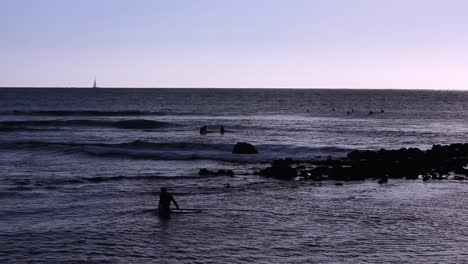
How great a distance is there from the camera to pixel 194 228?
63.1 feet

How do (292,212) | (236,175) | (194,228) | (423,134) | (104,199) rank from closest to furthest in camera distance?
1. (194,228)
2. (292,212)
3. (104,199)
4. (236,175)
5. (423,134)

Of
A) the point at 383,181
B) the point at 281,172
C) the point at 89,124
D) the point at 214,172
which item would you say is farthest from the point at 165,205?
the point at 89,124

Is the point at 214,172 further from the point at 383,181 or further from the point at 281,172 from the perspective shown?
the point at 383,181

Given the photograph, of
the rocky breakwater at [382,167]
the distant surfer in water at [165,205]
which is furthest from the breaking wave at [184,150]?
the distant surfer in water at [165,205]

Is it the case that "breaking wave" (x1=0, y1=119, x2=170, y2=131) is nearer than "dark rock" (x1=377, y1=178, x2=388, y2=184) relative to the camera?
No

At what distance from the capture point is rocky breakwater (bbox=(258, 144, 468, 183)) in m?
30.7

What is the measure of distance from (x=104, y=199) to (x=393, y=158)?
1873 cm

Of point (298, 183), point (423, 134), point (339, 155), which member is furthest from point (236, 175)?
point (423, 134)

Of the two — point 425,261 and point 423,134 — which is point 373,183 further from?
point 423,134

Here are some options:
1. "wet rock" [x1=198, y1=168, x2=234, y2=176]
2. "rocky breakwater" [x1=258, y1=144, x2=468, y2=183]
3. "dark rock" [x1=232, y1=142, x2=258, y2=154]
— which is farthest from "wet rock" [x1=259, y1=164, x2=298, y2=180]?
"dark rock" [x1=232, y1=142, x2=258, y2=154]

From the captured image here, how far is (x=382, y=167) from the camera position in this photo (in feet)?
106

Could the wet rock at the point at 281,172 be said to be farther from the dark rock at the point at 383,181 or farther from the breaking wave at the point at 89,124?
the breaking wave at the point at 89,124

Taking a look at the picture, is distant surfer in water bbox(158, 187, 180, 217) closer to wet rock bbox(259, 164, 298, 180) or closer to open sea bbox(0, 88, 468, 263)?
open sea bbox(0, 88, 468, 263)

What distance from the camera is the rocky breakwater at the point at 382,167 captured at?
3067 cm
